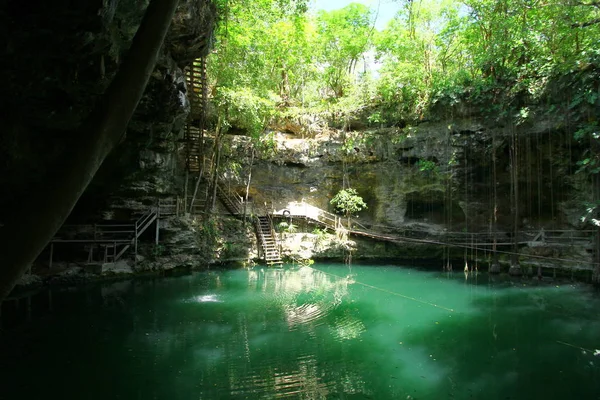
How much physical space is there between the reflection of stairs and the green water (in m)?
4.67

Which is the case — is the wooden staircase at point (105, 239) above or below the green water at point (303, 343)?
above

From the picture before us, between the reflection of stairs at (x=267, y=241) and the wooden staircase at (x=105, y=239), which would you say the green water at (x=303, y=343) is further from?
the reflection of stairs at (x=267, y=241)

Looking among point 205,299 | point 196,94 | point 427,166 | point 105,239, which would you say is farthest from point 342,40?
point 205,299

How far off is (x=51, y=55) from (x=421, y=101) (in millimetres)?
17856

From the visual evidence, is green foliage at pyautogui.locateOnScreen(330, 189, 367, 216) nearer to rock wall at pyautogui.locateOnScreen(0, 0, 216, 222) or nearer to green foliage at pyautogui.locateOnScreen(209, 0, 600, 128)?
green foliage at pyautogui.locateOnScreen(209, 0, 600, 128)

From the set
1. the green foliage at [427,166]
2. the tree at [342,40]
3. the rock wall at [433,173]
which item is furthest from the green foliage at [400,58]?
the green foliage at [427,166]

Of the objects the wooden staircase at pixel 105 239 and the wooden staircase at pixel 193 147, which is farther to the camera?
A: the wooden staircase at pixel 193 147

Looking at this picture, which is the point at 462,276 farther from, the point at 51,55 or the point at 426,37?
the point at 51,55

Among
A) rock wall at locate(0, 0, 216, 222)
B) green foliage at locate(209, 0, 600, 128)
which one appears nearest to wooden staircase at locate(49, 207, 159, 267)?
rock wall at locate(0, 0, 216, 222)

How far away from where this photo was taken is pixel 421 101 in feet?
64.5

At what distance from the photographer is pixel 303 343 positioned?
765 cm

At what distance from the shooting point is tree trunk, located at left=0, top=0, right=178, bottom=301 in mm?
2510

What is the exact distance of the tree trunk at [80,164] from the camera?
2.51 meters

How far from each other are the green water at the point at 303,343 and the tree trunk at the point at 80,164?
370 centimetres
